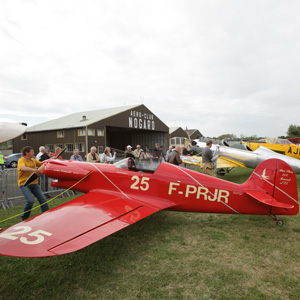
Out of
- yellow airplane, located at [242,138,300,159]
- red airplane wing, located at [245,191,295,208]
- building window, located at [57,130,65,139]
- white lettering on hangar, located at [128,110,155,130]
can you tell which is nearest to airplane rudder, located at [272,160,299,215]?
red airplane wing, located at [245,191,295,208]

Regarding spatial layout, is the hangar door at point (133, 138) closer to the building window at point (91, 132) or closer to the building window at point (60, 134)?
the building window at point (60, 134)

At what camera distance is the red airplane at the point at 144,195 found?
2.80m

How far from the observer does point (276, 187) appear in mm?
3641

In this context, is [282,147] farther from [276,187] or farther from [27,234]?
[27,234]

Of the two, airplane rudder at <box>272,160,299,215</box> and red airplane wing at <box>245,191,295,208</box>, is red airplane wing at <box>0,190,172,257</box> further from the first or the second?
airplane rudder at <box>272,160,299,215</box>

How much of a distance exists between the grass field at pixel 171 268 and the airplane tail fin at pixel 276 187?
0.52 meters

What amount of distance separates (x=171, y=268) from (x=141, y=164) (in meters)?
2.05

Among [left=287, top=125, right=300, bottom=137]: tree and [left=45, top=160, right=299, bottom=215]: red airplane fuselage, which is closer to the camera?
[left=45, top=160, right=299, bottom=215]: red airplane fuselage

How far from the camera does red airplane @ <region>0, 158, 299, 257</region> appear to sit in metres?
2.80

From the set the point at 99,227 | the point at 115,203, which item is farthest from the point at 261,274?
the point at 115,203

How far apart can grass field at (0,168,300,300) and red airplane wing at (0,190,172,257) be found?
0.52 m

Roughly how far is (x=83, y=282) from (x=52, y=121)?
32433 millimetres

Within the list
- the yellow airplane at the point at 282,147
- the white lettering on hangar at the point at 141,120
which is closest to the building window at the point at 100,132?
the white lettering on hangar at the point at 141,120

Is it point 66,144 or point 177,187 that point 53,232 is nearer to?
point 177,187
